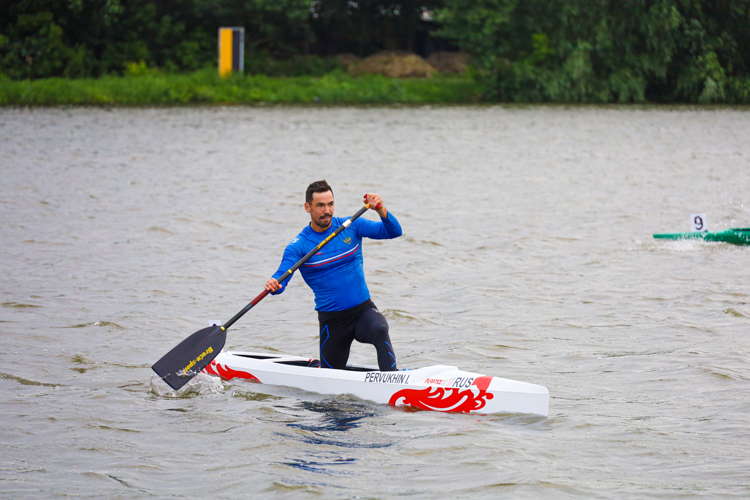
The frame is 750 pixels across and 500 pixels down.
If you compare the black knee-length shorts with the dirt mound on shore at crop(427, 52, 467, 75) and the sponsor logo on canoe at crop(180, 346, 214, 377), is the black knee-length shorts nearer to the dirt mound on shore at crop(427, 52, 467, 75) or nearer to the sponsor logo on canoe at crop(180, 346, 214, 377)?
the sponsor logo on canoe at crop(180, 346, 214, 377)

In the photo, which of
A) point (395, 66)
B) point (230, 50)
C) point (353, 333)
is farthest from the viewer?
point (395, 66)

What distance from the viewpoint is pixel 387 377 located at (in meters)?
7.98

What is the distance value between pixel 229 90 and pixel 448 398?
39.2 meters

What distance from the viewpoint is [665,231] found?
16.8m

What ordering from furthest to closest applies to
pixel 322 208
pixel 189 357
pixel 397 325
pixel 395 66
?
pixel 395 66, pixel 397 325, pixel 189 357, pixel 322 208

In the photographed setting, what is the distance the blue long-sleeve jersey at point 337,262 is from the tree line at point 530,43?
4075 centimetres

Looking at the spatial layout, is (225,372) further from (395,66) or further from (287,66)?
(287,66)

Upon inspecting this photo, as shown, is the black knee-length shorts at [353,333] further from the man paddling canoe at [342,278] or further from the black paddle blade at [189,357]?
the black paddle blade at [189,357]

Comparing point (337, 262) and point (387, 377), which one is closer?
point (387, 377)

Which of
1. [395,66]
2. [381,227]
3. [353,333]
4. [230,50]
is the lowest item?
[353,333]

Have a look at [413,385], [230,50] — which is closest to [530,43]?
[230,50]

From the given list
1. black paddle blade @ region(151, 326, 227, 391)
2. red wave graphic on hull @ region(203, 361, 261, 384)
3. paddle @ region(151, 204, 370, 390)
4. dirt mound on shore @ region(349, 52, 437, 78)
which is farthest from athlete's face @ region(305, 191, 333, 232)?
dirt mound on shore @ region(349, 52, 437, 78)

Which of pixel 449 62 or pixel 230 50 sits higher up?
pixel 449 62

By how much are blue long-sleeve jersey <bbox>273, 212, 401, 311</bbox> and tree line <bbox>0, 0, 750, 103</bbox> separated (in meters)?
40.7
